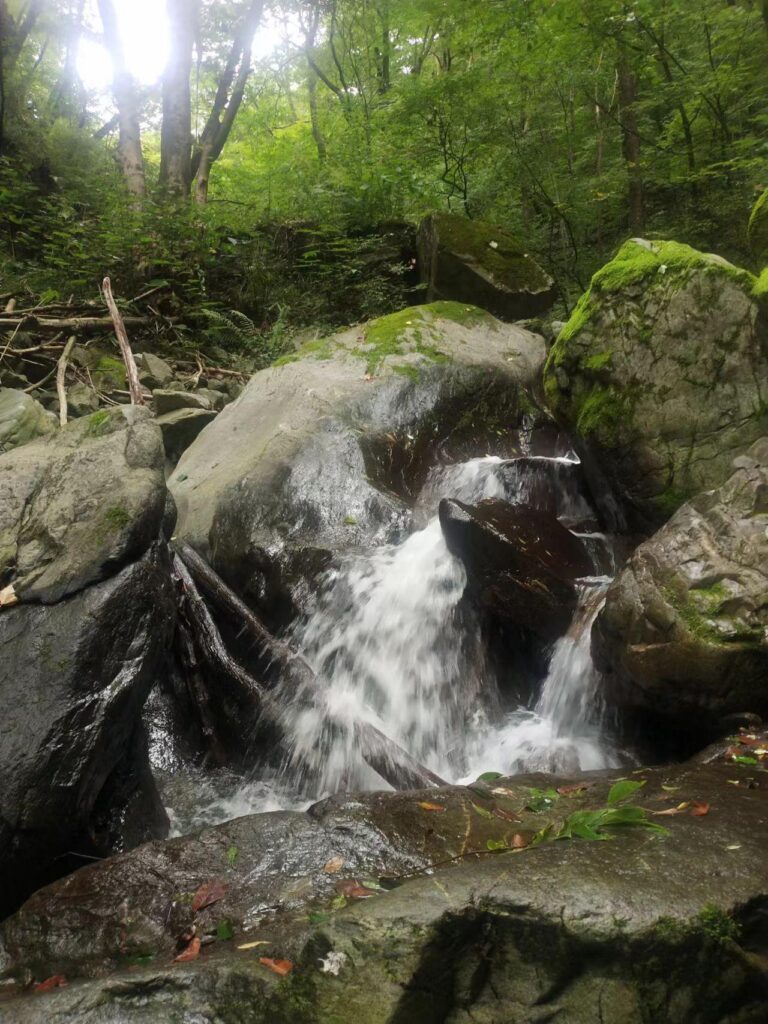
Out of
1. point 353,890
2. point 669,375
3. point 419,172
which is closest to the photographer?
point 353,890

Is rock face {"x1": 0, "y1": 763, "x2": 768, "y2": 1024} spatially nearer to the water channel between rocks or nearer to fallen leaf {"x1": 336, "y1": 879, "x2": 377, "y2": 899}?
fallen leaf {"x1": 336, "y1": 879, "x2": 377, "y2": 899}

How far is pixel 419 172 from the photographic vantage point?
11344 mm

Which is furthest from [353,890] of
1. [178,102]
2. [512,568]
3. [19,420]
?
[178,102]

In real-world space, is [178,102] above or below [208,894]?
above

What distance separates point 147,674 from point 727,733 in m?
3.22

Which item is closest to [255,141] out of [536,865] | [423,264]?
[423,264]

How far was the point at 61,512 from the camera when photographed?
12.8 feet

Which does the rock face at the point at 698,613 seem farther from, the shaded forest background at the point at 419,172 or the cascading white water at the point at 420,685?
the shaded forest background at the point at 419,172

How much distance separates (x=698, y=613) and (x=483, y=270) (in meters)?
6.54

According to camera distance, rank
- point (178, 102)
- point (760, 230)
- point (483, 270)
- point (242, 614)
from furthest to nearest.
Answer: point (178, 102) < point (483, 270) < point (760, 230) < point (242, 614)

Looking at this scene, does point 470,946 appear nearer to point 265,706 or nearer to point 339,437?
point 265,706

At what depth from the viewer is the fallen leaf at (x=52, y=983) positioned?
7.48 ft

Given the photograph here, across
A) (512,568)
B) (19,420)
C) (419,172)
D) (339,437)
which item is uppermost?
(419,172)

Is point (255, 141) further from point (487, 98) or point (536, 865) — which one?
point (536, 865)
